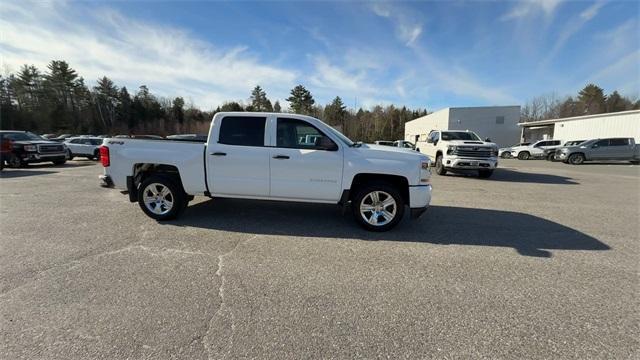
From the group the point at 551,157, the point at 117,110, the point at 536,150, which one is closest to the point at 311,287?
the point at 551,157

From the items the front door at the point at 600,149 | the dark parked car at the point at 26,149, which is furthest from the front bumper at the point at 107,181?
the front door at the point at 600,149

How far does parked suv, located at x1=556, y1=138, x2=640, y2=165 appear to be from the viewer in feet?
66.8

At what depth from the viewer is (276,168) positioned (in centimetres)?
495

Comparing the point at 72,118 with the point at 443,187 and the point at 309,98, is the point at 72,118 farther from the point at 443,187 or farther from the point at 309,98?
the point at 443,187

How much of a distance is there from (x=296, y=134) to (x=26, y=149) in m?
15.8

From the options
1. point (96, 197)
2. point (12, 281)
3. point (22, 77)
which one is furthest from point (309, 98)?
point (12, 281)

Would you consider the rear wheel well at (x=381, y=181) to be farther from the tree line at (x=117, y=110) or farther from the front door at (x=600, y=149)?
the tree line at (x=117, y=110)

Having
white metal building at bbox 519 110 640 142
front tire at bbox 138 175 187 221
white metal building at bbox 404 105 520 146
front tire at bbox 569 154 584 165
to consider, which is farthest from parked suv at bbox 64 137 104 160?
white metal building at bbox 519 110 640 142

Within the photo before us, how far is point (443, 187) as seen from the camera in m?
9.55

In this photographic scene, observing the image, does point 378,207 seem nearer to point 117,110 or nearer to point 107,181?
point 107,181

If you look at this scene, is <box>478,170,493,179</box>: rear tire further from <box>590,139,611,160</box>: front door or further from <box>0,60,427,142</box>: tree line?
<box>0,60,427,142</box>: tree line

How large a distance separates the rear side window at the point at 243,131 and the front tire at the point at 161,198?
126cm

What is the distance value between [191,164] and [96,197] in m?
4.01

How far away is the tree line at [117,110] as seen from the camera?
168 ft
